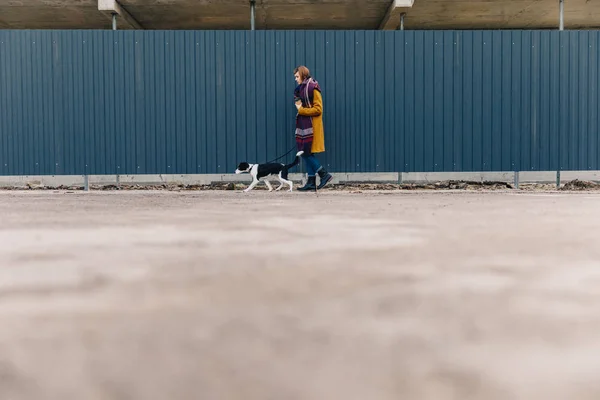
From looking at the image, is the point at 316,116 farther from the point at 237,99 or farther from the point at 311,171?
the point at 237,99

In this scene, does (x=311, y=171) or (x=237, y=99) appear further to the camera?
(x=237, y=99)

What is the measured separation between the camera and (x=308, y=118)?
23.4ft

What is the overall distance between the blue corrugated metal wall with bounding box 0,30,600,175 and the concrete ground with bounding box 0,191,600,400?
5390mm

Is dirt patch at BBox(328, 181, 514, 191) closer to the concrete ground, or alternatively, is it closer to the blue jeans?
the blue jeans

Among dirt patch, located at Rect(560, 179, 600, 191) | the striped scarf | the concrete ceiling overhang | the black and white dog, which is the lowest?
dirt patch, located at Rect(560, 179, 600, 191)

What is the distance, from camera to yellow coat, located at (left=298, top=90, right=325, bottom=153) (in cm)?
704

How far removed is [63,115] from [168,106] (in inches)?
62.1

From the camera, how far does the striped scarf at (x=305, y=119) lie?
7035mm

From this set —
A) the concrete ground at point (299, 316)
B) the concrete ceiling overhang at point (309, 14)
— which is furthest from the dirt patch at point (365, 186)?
the concrete ground at point (299, 316)

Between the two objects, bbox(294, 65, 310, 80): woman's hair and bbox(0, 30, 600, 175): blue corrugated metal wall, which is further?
bbox(0, 30, 600, 175): blue corrugated metal wall

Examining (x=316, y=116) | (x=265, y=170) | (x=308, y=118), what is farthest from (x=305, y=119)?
(x=265, y=170)

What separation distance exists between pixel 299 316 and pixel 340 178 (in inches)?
273

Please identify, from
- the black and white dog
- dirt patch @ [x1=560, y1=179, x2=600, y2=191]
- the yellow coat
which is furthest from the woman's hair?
dirt patch @ [x1=560, y1=179, x2=600, y2=191]

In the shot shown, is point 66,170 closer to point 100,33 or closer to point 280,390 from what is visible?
point 100,33
